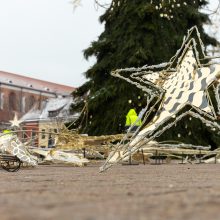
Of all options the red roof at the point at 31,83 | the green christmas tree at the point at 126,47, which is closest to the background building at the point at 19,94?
the red roof at the point at 31,83

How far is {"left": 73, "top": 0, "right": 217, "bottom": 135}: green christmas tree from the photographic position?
17.3m

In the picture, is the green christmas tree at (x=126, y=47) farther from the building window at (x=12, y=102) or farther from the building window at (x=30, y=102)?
the building window at (x=30, y=102)

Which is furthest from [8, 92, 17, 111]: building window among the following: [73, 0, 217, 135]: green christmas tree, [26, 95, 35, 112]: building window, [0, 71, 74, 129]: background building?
[73, 0, 217, 135]: green christmas tree

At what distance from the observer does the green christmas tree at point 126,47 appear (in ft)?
56.6

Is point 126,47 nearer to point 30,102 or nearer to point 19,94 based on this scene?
point 30,102

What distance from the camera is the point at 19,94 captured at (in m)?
70.9

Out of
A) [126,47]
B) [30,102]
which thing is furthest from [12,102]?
[126,47]

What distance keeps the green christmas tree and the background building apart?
155 ft

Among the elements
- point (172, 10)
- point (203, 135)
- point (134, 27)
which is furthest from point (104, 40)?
point (203, 135)

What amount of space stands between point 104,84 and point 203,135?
3.54 m

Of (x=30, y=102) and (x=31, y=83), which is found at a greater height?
(x=31, y=83)

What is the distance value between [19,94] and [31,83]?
200 inches

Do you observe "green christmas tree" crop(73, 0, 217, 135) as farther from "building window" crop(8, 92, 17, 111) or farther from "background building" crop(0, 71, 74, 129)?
"building window" crop(8, 92, 17, 111)

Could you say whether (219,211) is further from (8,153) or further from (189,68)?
(8,153)
